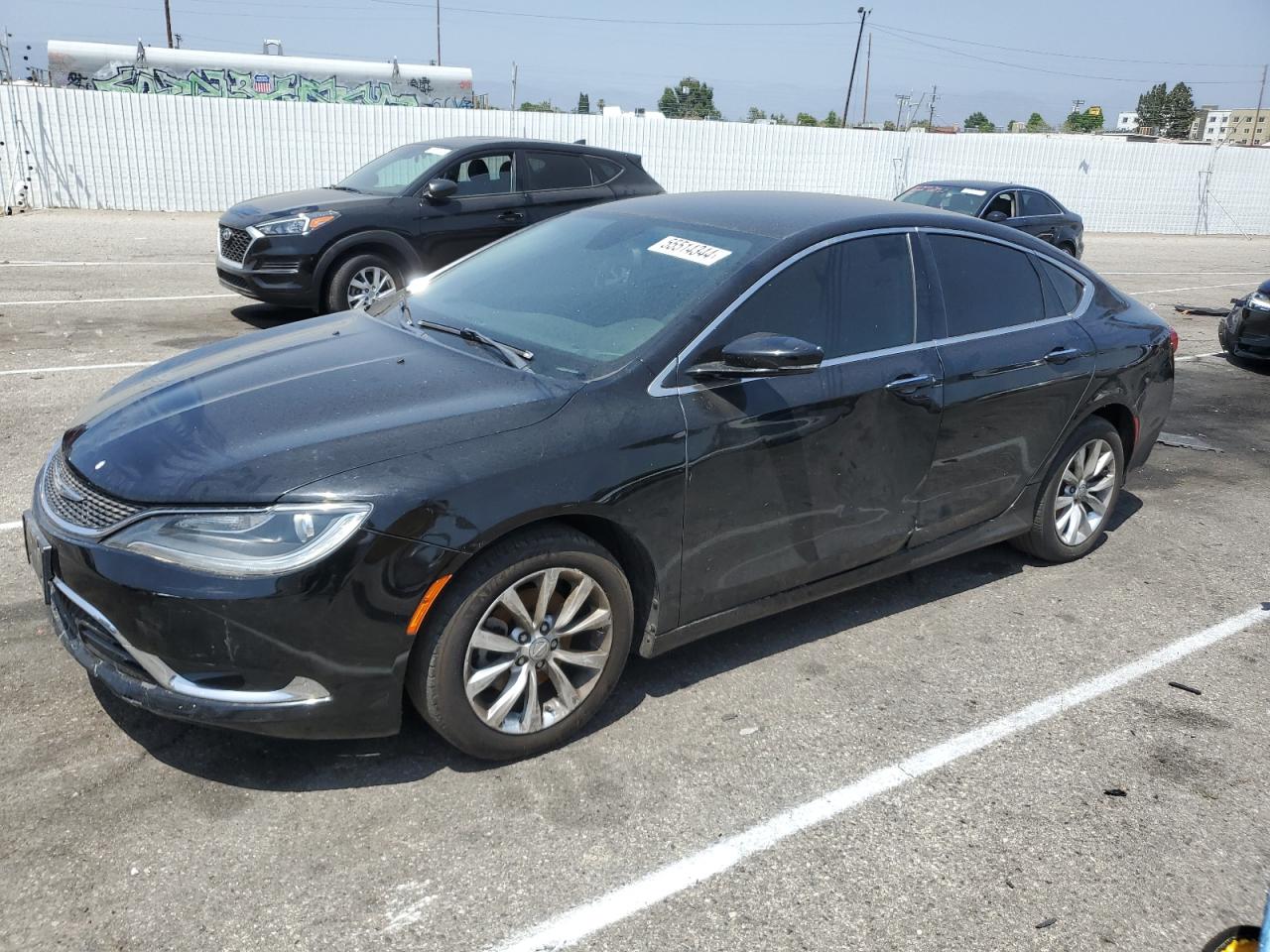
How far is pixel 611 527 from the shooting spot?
3381 mm

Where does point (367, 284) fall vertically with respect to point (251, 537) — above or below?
below

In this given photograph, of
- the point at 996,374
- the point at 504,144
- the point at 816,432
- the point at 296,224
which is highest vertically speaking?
the point at 504,144

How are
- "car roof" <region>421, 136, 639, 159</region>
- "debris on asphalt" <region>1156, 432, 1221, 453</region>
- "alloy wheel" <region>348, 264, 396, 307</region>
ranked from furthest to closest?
1. "car roof" <region>421, 136, 639, 159</region>
2. "alloy wheel" <region>348, 264, 396, 307</region>
3. "debris on asphalt" <region>1156, 432, 1221, 453</region>

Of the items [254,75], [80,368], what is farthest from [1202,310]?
[254,75]

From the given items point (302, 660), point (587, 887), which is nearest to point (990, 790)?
point (587, 887)

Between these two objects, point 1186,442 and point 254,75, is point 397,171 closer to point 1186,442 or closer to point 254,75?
point 1186,442

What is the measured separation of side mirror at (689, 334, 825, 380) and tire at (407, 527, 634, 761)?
75 centimetres

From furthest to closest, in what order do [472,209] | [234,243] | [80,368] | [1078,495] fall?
[472,209], [234,243], [80,368], [1078,495]

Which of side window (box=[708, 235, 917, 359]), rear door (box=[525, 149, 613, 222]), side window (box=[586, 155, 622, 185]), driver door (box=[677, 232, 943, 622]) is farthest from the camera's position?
side window (box=[586, 155, 622, 185])

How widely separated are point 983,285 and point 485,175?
7048 millimetres

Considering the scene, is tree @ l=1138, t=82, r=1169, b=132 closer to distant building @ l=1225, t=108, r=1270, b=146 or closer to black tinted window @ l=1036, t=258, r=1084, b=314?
distant building @ l=1225, t=108, r=1270, b=146

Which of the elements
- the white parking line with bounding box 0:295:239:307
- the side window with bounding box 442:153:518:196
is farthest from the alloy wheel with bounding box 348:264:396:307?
the white parking line with bounding box 0:295:239:307

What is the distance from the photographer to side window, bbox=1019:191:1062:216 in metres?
15.9

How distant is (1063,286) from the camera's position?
16.4 ft
